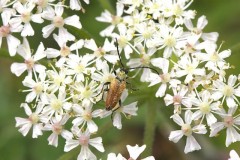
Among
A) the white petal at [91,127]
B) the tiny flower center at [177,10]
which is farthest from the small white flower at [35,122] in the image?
the tiny flower center at [177,10]

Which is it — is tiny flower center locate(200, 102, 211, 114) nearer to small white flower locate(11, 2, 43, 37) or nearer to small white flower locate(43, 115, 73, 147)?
small white flower locate(43, 115, 73, 147)

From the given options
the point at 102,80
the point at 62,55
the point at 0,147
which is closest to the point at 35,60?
the point at 62,55

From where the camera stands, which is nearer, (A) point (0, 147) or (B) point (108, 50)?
(B) point (108, 50)

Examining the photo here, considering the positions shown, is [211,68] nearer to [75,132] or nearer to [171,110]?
[171,110]

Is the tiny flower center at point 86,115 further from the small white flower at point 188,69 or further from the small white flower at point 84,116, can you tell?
the small white flower at point 188,69

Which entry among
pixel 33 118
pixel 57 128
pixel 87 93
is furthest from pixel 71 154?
pixel 87 93

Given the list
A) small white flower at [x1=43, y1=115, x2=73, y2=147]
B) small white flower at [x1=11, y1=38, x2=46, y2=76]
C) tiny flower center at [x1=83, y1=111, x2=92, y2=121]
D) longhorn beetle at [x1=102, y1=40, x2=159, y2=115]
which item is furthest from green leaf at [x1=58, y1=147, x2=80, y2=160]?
small white flower at [x1=11, y1=38, x2=46, y2=76]
